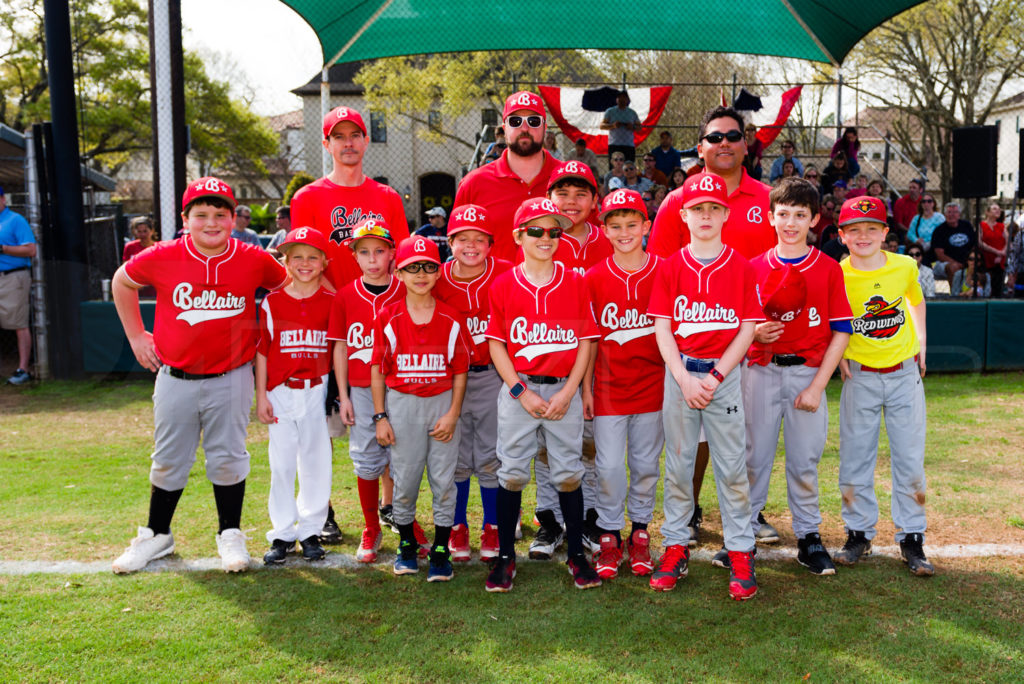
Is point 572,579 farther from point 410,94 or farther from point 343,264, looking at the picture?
point 410,94

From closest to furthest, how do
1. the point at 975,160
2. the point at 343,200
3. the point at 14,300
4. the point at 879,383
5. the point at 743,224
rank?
1. the point at 879,383
2. the point at 743,224
3. the point at 343,200
4. the point at 14,300
5. the point at 975,160

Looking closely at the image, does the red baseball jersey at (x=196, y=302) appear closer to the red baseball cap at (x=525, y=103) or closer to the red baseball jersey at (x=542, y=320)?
the red baseball jersey at (x=542, y=320)

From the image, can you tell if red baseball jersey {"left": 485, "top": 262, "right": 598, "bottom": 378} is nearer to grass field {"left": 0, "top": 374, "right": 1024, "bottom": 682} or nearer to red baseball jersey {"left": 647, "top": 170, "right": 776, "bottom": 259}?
red baseball jersey {"left": 647, "top": 170, "right": 776, "bottom": 259}

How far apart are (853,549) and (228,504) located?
11.7 feet

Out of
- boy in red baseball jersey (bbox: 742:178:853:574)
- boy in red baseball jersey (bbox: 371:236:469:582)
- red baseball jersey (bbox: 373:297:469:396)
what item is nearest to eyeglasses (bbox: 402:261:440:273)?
boy in red baseball jersey (bbox: 371:236:469:582)

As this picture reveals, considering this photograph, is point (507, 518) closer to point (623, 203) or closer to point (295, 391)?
point (295, 391)

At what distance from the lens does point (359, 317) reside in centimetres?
447

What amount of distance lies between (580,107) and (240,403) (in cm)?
1241

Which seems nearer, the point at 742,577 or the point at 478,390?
the point at 742,577

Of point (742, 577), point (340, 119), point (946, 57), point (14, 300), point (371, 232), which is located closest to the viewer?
point (742, 577)

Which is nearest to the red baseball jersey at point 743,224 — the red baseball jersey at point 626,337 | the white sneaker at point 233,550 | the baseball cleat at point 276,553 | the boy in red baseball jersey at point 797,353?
the boy in red baseball jersey at point 797,353

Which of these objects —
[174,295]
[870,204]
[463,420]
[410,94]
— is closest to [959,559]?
[870,204]

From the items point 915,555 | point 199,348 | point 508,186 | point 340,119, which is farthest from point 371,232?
point 915,555

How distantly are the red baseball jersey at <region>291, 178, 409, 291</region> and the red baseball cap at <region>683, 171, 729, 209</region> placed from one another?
177 centimetres
